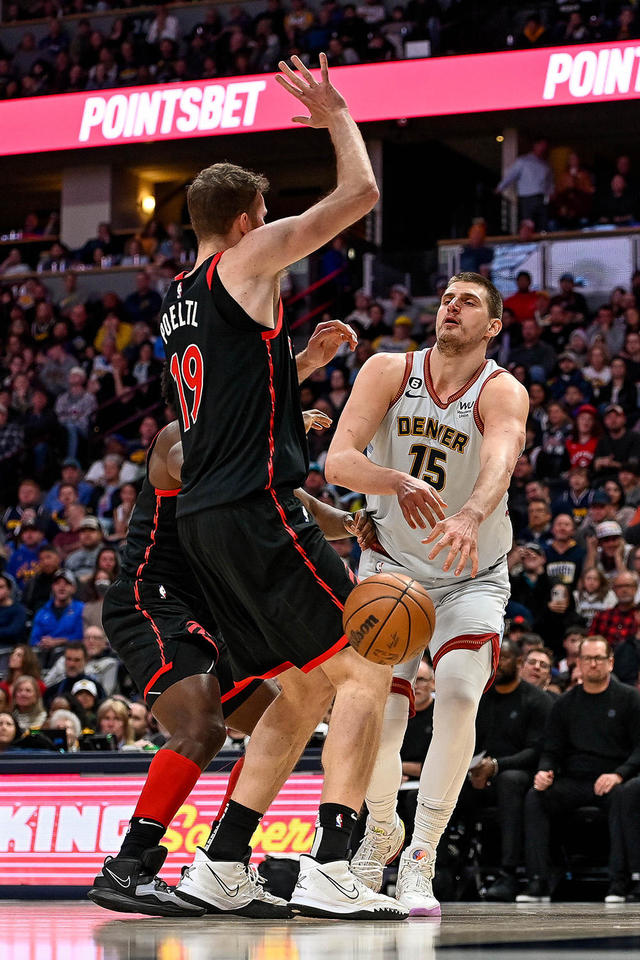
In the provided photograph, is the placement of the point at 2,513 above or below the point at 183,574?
above

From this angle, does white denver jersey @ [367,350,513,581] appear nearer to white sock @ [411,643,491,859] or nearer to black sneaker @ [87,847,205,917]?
white sock @ [411,643,491,859]

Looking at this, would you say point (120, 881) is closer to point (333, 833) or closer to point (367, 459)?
point (333, 833)

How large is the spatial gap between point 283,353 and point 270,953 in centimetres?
199


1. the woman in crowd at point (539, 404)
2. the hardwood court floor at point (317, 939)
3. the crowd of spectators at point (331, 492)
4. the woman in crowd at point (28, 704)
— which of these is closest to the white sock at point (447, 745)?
the hardwood court floor at point (317, 939)

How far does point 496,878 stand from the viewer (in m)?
8.82

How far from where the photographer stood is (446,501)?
5305 millimetres

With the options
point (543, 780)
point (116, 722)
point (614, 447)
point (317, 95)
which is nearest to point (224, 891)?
point (317, 95)

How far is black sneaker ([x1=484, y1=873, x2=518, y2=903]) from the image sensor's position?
8.30 meters

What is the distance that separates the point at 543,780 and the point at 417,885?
3.90 meters

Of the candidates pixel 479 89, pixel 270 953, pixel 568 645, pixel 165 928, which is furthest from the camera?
pixel 479 89

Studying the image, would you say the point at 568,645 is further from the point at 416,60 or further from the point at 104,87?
the point at 104,87

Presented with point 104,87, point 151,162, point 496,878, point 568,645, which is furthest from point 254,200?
point 151,162

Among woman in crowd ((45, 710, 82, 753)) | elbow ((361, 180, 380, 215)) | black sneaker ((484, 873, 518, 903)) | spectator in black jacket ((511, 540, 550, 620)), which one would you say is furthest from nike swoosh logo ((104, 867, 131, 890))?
spectator in black jacket ((511, 540, 550, 620))

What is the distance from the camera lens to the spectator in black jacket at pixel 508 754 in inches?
336
